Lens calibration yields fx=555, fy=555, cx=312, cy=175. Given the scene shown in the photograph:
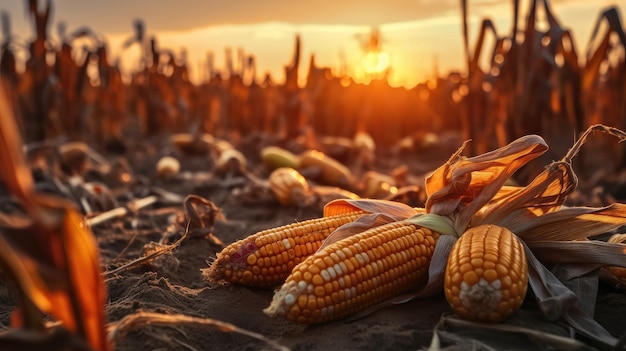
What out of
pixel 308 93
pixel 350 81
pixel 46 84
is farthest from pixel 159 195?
pixel 350 81

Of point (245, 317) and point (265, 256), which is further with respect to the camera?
point (265, 256)

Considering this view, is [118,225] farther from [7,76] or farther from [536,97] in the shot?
[7,76]

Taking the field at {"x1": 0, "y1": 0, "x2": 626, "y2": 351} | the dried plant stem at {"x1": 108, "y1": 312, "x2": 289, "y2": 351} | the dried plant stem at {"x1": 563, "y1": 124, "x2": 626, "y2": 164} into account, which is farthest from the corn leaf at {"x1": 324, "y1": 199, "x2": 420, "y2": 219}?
the dried plant stem at {"x1": 108, "y1": 312, "x2": 289, "y2": 351}

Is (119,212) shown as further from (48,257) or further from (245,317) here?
(48,257)

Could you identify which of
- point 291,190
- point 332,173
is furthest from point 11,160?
point 332,173

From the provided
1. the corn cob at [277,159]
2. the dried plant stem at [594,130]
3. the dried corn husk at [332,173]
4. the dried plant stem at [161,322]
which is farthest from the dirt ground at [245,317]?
the corn cob at [277,159]

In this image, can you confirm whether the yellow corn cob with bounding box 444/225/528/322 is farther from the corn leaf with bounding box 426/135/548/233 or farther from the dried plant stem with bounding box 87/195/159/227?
the dried plant stem with bounding box 87/195/159/227
